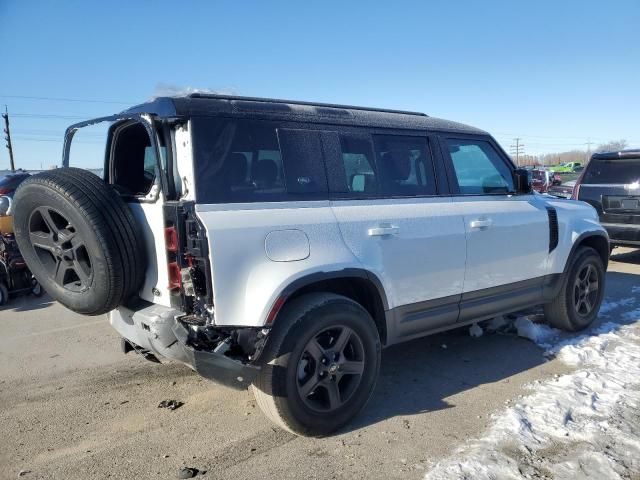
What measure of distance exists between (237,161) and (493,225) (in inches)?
91.6

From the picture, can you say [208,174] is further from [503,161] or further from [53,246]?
[503,161]

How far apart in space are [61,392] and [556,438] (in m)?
3.57

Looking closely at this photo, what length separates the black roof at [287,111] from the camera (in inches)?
120

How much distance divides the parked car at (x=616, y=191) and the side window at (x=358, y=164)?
6553mm

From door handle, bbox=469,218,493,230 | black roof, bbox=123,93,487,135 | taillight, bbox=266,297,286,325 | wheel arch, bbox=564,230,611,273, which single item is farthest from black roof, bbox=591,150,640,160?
taillight, bbox=266,297,286,325

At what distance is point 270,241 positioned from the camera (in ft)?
10.1

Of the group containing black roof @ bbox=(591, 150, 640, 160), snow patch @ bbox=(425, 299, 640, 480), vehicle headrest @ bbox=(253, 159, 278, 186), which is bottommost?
snow patch @ bbox=(425, 299, 640, 480)

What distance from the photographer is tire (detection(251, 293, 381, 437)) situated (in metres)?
3.13

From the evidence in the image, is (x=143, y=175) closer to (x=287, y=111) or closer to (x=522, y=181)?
(x=287, y=111)

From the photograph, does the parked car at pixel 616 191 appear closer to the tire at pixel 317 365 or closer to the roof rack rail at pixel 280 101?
the roof rack rail at pixel 280 101

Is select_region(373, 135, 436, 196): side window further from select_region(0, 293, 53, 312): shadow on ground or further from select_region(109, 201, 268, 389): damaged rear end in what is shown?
select_region(0, 293, 53, 312): shadow on ground

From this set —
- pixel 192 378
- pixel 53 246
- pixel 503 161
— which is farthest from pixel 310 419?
pixel 503 161

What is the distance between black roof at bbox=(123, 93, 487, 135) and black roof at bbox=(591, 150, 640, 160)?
5480mm

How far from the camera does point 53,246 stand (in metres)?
3.39
